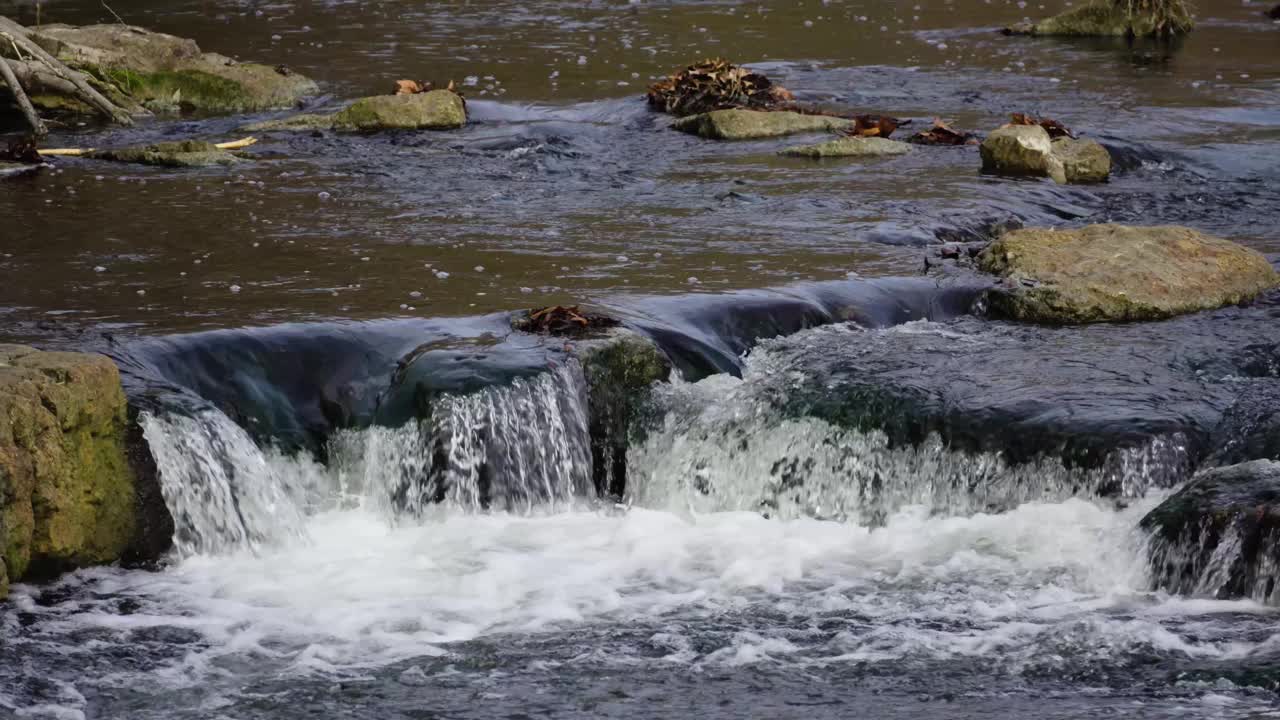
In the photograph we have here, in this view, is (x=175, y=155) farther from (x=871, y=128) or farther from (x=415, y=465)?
(x=415, y=465)

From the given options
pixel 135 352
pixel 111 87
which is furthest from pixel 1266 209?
pixel 111 87

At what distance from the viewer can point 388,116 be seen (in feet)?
43.7

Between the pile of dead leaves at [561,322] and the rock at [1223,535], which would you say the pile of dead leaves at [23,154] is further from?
the rock at [1223,535]

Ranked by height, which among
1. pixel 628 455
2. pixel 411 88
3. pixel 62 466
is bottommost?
pixel 628 455

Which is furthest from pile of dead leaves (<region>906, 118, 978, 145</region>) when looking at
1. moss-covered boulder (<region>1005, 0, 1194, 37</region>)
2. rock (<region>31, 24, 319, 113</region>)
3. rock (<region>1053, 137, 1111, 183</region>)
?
moss-covered boulder (<region>1005, 0, 1194, 37</region>)

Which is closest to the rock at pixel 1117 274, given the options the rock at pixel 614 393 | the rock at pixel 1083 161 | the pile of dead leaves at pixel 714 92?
the rock at pixel 614 393

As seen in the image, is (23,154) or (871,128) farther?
(871,128)

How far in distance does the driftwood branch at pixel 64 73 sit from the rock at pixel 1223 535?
894 centimetres

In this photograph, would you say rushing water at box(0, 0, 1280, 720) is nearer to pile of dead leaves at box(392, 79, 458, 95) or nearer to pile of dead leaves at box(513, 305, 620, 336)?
pile of dead leaves at box(513, 305, 620, 336)

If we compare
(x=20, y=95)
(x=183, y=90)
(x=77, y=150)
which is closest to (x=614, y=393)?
(x=77, y=150)

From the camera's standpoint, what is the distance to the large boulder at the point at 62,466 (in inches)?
245

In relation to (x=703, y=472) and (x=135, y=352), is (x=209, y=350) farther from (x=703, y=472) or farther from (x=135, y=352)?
(x=703, y=472)

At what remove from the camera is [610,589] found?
6.39 m

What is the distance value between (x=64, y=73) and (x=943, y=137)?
6.63 meters
